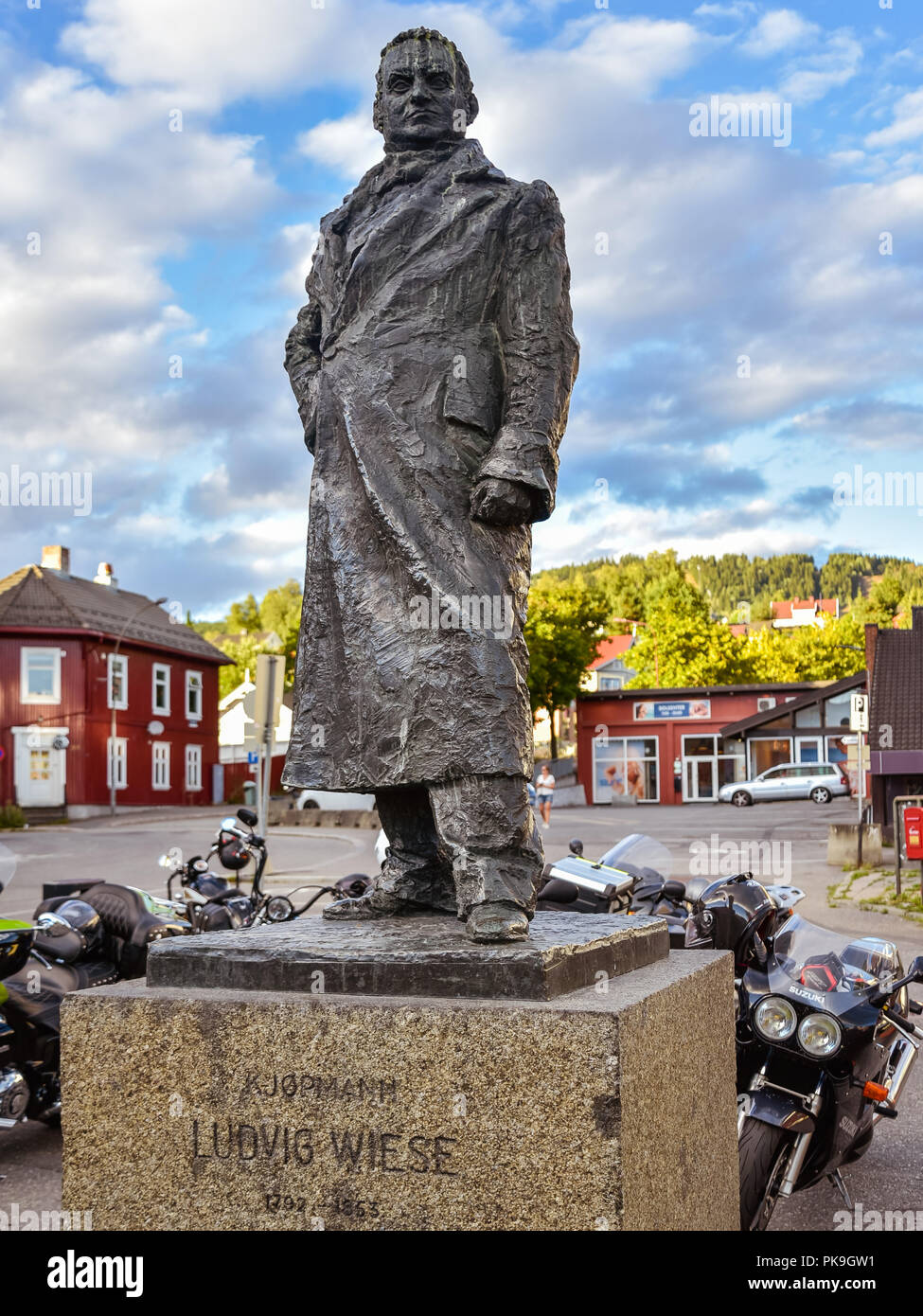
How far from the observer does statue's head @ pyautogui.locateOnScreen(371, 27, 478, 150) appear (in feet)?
12.0

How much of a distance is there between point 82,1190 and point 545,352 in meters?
2.39

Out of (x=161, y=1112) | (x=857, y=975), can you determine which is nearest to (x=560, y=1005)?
(x=161, y=1112)

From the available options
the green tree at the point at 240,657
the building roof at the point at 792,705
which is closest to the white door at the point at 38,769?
the building roof at the point at 792,705

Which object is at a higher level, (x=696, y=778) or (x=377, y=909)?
(x=377, y=909)

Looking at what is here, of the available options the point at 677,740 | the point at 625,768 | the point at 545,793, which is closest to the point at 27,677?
the point at 545,793

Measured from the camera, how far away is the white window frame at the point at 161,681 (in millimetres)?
43906

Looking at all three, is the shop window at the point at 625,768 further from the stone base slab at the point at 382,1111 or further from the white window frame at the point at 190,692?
the stone base slab at the point at 382,1111

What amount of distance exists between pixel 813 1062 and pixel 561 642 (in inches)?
1960

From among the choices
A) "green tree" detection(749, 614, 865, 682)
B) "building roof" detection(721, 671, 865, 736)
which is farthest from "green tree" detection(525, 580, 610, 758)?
"green tree" detection(749, 614, 865, 682)

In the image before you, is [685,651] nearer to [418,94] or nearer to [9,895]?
[9,895]

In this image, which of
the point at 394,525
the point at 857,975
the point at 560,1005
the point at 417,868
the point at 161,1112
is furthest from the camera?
the point at 857,975

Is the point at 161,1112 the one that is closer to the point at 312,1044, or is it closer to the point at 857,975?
the point at 312,1044

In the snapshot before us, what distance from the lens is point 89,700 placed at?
129ft
